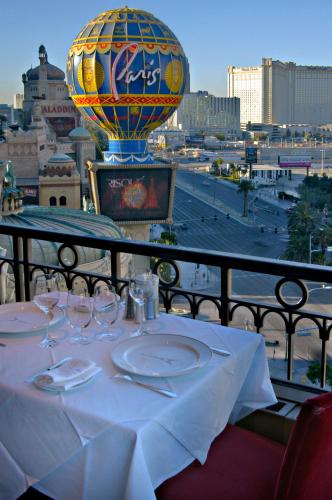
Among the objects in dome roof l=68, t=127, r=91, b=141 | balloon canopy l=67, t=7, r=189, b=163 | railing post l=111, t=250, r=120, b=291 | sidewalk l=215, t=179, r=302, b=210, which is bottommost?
sidewalk l=215, t=179, r=302, b=210

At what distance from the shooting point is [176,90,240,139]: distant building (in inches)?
5049

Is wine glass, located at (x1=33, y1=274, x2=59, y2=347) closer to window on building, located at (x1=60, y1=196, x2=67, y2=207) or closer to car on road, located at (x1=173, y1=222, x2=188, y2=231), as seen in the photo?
window on building, located at (x1=60, y1=196, x2=67, y2=207)

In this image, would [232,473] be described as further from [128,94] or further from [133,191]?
[133,191]

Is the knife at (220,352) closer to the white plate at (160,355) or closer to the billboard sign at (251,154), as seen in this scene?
the white plate at (160,355)

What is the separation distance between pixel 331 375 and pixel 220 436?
1116 centimetres

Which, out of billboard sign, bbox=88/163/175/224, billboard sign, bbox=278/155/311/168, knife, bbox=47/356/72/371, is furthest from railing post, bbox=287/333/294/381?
billboard sign, bbox=278/155/311/168

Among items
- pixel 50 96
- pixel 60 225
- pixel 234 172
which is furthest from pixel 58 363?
pixel 234 172

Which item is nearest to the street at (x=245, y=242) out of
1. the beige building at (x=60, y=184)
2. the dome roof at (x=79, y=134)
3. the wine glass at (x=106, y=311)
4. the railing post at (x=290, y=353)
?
the railing post at (x=290, y=353)

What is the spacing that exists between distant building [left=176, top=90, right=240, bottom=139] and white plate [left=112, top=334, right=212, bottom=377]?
4997 inches

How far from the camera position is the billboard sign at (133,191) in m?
19.4

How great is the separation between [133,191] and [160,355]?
58.8ft

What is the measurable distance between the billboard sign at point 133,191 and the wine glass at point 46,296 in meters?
17.2

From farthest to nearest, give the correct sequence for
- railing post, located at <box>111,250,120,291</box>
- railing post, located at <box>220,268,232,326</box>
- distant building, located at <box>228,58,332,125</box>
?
distant building, located at <box>228,58,332,125</box>
railing post, located at <box>111,250,120,291</box>
railing post, located at <box>220,268,232,326</box>

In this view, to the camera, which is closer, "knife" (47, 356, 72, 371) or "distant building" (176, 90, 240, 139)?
"knife" (47, 356, 72, 371)
